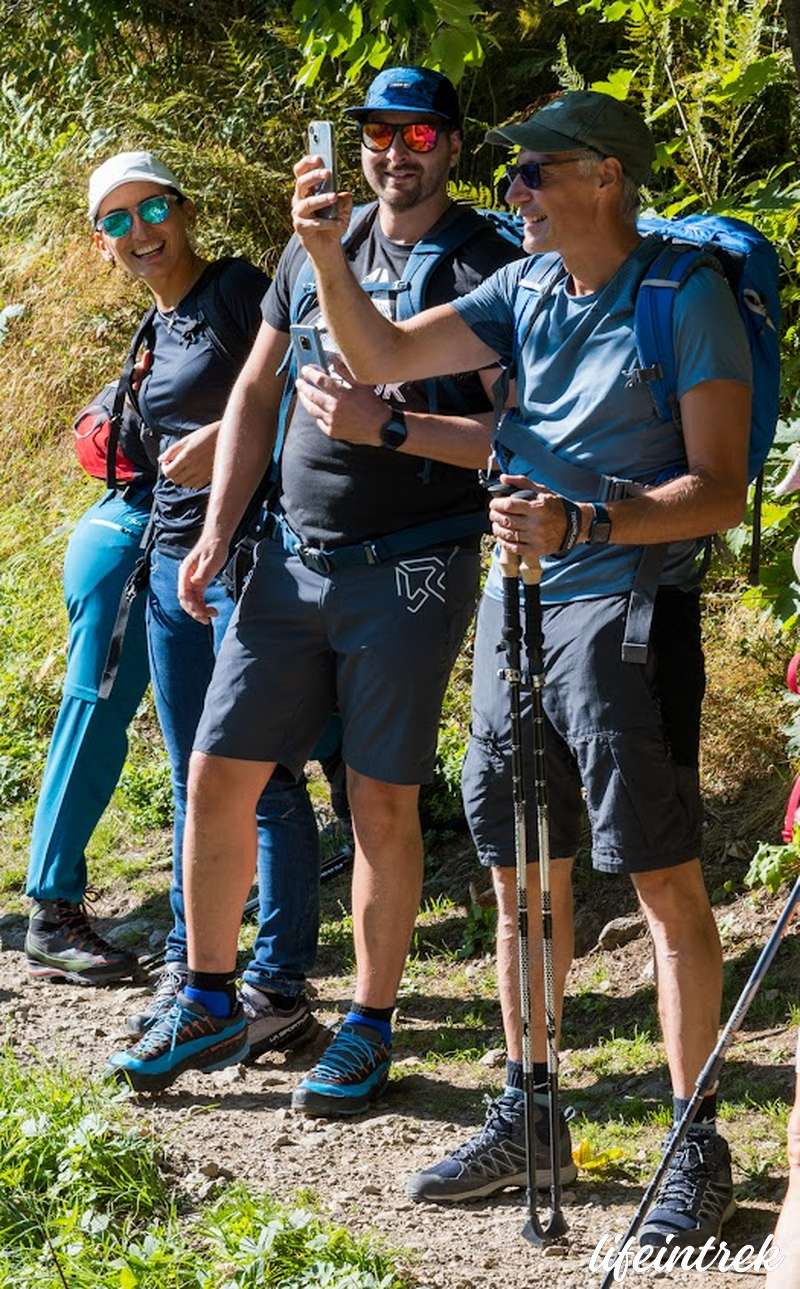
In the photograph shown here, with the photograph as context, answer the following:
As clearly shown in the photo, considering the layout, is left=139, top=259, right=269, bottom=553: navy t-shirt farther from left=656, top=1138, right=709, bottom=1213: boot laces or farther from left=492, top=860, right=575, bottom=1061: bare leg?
left=656, top=1138, right=709, bottom=1213: boot laces

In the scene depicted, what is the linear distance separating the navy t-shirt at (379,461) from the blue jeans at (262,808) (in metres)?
0.65

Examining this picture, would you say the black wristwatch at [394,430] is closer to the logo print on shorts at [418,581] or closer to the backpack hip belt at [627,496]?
the logo print on shorts at [418,581]

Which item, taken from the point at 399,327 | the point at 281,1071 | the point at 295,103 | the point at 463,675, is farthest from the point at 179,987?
the point at 295,103

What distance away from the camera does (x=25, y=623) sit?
9656mm

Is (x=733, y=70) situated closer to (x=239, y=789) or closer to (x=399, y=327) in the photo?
(x=399, y=327)

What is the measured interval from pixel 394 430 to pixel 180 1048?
1.78m

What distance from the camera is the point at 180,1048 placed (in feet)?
16.4

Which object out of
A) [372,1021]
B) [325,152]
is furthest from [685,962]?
[325,152]

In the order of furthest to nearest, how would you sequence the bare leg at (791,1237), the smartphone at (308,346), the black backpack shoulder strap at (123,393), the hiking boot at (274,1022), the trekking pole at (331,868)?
the trekking pole at (331,868), the black backpack shoulder strap at (123,393), the hiking boot at (274,1022), the smartphone at (308,346), the bare leg at (791,1237)

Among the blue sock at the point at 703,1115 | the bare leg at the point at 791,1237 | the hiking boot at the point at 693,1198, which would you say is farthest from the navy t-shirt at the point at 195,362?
the bare leg at the point at 791,1237

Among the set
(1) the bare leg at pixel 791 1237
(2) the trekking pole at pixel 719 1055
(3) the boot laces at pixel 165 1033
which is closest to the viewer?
(1) the bare leg at pixel 791 1237

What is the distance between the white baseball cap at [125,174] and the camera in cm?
563

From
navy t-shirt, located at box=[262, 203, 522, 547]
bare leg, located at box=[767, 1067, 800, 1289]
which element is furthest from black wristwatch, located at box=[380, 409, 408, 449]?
bare leg, located at box=[767, 1067, 800, 1289]

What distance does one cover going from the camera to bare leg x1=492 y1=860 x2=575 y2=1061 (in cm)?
438
